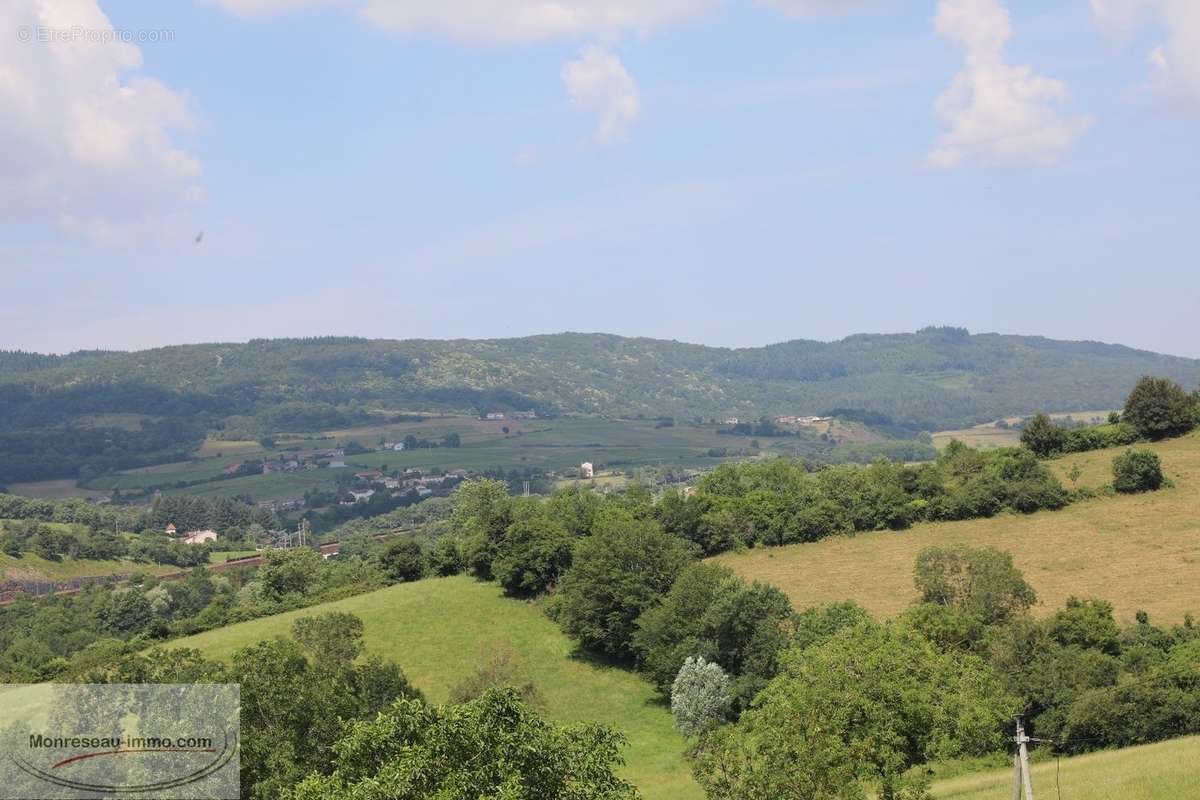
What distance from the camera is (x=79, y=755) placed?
28797mm

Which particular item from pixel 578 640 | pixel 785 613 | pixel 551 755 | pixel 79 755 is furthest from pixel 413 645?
pixel 551 755

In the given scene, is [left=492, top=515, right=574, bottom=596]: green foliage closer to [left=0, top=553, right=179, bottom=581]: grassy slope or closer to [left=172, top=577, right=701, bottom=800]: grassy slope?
[left=172, top=577, right=701, bottom=800]: grassy slope

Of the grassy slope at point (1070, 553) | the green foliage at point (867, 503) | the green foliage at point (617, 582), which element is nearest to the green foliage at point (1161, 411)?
the grassy slope at point (1070, 553)

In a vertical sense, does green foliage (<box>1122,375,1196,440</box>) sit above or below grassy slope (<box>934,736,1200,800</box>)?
above

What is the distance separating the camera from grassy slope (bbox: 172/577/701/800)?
53.4 meters

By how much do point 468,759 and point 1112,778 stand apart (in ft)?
59.6

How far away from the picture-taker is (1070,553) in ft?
233

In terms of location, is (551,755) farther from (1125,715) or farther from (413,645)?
(413,645)

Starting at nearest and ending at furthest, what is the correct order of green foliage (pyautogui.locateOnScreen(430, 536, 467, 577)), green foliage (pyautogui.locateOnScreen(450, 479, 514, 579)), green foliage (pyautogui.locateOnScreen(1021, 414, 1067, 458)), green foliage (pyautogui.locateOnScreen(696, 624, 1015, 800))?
green foliage (pyautogui.locateOnScreen(696, 624, 1015, 800)) < green foliage (pyautogui.locateOnScreen(450, 479, 514, 579)) < green foliage (pyautogui.locateOnScreen(430, 536, 467, 577)) < green foliage (pyautogui.locateOnScreen(1021, 414, 1067, 458))

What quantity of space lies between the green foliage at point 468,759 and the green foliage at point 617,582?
38.6 m

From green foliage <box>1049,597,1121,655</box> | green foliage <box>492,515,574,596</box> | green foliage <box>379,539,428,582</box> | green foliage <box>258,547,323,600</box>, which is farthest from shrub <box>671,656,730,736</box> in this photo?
green foliage <box>258,547,323,600</box>

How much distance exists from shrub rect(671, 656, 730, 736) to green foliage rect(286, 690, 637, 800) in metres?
27.8

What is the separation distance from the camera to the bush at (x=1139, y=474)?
264 ft

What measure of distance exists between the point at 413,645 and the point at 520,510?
20.5m
